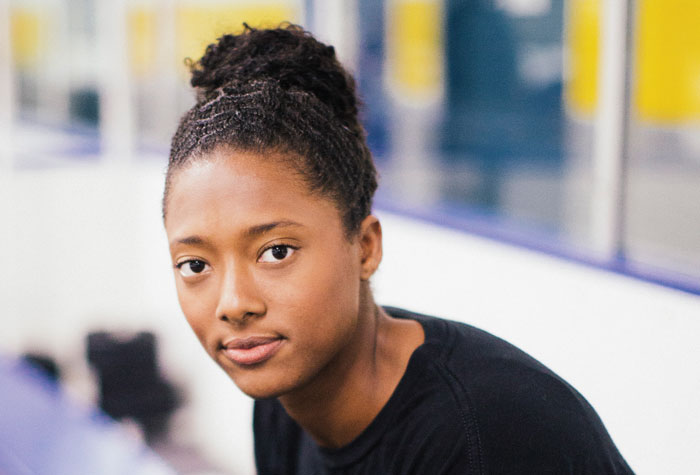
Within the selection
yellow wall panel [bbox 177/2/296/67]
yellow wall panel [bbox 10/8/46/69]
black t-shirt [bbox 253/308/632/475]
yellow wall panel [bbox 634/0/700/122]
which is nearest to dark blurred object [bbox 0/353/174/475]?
black t-shirt [bbox 253/308/632/475]

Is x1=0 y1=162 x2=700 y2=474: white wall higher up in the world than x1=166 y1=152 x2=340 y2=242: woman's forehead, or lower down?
lower down

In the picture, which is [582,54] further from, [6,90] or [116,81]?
[6,90]

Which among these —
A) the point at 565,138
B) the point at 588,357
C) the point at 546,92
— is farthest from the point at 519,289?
the point at 565,138

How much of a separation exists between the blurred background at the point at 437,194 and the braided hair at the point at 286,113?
1.05 ft

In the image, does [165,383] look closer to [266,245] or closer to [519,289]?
[519,289]

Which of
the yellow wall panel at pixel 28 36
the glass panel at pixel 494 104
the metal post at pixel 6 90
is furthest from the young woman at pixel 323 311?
the yellow wall panel at pixel 28 36

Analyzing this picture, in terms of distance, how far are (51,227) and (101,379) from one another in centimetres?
103

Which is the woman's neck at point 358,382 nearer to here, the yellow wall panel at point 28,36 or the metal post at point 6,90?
the metal post at point 6,90

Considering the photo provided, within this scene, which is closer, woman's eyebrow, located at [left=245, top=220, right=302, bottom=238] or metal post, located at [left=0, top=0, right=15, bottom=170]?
woman's eyebrow, located at [left=245, top=220, right=302, bottom=238]

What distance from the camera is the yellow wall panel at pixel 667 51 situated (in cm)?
310

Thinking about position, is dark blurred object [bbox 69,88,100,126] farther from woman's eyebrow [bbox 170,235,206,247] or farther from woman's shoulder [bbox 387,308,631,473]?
woman's shoulder [bbox 387,308,631,473]

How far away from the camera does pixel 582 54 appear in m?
5.07

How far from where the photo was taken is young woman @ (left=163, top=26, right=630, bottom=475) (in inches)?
39.4

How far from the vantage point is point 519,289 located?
194cm
